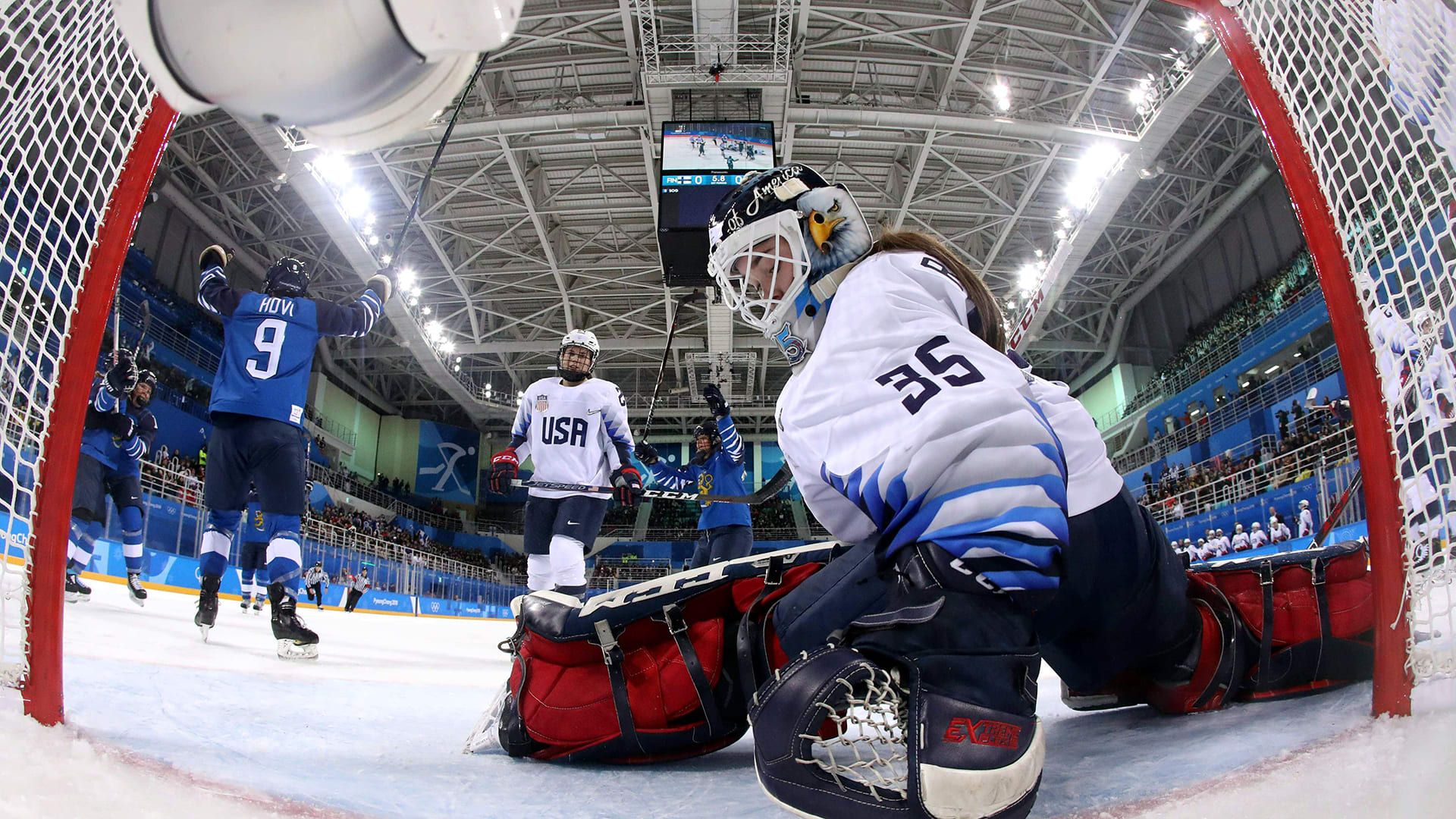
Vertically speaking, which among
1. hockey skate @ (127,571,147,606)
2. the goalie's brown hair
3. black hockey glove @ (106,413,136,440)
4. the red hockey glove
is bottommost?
hockey skate @ (127,571,147,606)

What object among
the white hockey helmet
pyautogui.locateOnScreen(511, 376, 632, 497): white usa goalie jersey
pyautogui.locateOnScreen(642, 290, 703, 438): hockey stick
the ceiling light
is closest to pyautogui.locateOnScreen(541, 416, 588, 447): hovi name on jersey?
pyautogui.locateOnScreen(511, 376, 632, 497): white usa goalie jersey

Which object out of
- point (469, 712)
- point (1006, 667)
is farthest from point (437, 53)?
point (469, 712)

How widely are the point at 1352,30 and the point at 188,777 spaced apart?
2098 millimetres

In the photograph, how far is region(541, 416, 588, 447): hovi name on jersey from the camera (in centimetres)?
428

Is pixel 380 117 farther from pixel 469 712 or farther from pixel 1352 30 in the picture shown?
pixel 469 712

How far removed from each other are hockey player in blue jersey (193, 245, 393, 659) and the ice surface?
1098 mm

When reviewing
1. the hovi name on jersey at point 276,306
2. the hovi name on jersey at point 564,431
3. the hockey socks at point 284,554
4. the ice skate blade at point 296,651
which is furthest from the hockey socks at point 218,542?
the hovi name on jersey at point 564,431

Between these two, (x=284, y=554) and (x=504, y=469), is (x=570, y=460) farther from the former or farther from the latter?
(x=284, y=554)

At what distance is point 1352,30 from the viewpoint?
1326mm

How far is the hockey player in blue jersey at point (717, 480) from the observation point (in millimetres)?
6273

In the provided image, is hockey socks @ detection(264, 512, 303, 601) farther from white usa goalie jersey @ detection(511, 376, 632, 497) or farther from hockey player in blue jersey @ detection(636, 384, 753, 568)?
hockey player in blue jersey @ detection(636, 384, 753, 568)

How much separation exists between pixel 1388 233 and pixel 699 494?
5.28 m

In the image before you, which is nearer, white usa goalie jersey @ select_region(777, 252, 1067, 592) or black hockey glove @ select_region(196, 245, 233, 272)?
white usa goalie jersey @ select_region(777, 252, 1067, 592)

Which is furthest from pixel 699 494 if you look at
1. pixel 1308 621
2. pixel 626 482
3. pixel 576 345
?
pixel 1308 621
